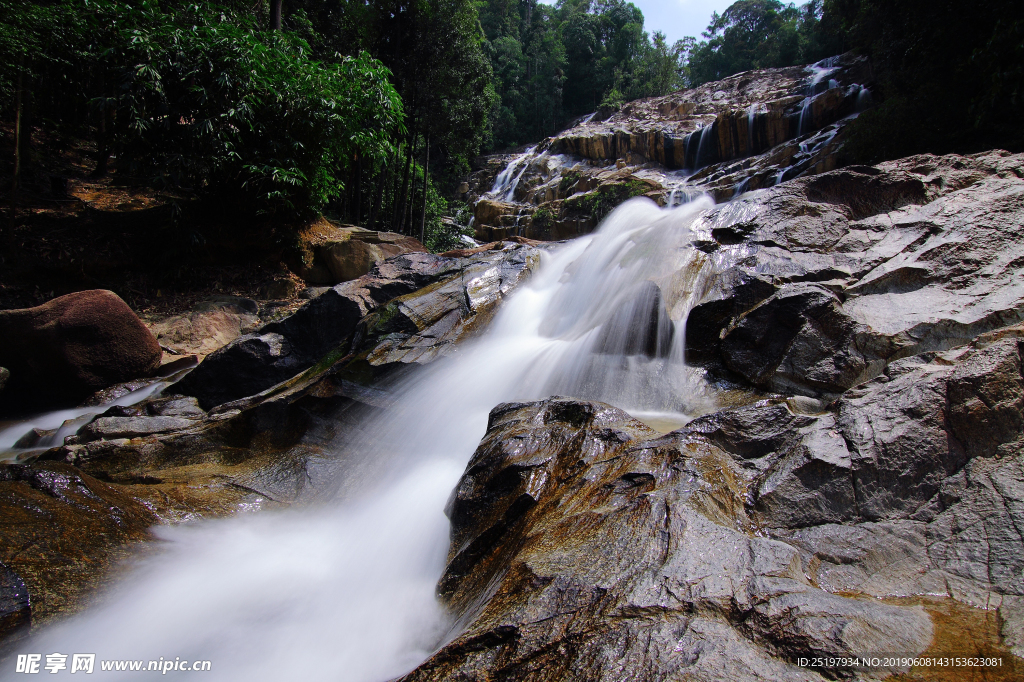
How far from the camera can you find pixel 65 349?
7.35 metres

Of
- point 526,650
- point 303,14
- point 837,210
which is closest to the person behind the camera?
point 526,650

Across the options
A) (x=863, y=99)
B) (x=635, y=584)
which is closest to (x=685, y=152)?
(x=863, y=99)

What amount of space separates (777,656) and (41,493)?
183 inches

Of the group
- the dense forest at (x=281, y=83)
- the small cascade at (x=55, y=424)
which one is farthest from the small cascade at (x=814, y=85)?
the small cascade at (x=55, y=424)

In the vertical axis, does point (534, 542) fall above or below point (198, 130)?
below

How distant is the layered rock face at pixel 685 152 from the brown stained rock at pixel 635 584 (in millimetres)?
14046

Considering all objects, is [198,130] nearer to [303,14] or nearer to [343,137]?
[343,137]

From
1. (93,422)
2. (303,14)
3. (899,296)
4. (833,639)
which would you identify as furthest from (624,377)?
(303,14)

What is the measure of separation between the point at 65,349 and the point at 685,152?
23973 mm

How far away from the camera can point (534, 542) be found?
247 centimetres

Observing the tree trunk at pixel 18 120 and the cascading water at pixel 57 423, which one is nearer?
the cascading water at pixel 57 423

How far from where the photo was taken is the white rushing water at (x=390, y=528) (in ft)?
9.27

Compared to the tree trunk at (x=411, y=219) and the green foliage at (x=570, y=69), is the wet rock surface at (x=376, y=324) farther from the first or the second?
the green foliage at (x=570, y=69)

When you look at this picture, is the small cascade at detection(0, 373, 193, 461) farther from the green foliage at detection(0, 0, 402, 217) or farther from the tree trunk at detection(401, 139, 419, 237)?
the tree trunk at detection(401, 139, 419, 237)
